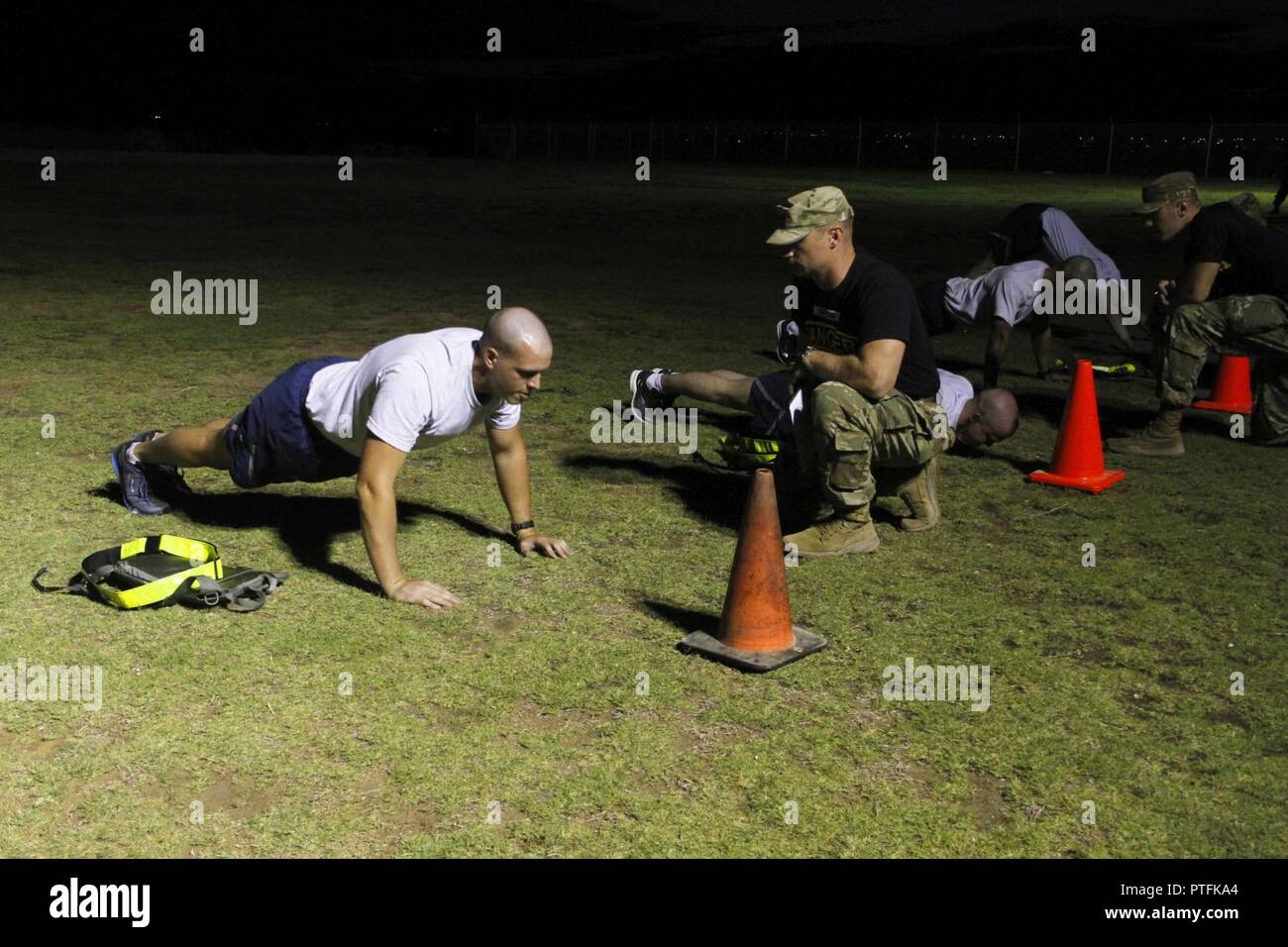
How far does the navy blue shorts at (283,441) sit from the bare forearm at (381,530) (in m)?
0.66

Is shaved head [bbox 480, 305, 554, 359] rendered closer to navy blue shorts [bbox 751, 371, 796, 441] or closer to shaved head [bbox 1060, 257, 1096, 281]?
navy blue shorts [bbox 751, 371, 796, 441]

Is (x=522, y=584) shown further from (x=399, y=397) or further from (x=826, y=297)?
(x=826, y=297)

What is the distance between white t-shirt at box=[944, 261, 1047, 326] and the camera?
8.89 meters

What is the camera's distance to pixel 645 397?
7461 mm

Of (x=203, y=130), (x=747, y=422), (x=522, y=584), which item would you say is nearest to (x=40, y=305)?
(x=747, y=422)

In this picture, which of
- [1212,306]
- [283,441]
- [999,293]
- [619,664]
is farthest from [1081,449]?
[283,441]

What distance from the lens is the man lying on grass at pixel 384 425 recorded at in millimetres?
4375

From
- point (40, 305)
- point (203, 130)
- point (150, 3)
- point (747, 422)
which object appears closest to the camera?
point (747, 422)

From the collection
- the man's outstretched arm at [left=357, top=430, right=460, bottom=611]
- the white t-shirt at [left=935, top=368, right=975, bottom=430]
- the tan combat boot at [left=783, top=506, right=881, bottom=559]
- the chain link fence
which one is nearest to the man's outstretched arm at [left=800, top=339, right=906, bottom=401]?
the tan combat boot at [left=783, top=506, right=881, bottom=559]

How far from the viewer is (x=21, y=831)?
3131mm

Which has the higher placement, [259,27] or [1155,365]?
[259,27]

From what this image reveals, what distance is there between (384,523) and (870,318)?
224 centimetres
